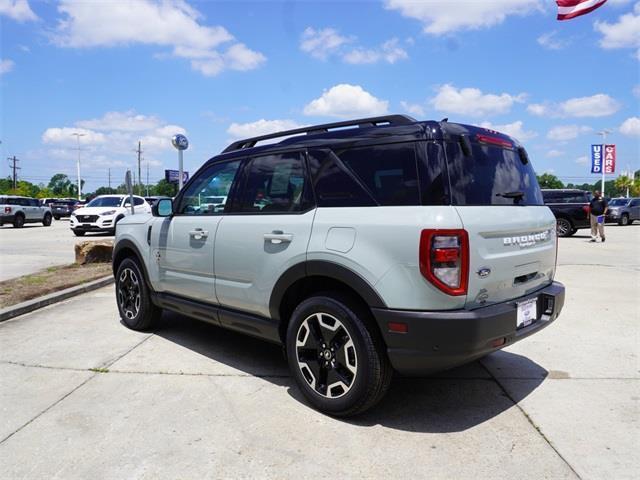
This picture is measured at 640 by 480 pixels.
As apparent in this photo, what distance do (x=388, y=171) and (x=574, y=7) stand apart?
1163cm

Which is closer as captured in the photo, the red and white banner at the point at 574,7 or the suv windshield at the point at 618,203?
the red and white banner at the point at 574,7

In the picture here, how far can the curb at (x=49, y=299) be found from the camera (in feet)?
19.5

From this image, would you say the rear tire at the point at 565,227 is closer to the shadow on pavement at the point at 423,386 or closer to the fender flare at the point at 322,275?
the shadow on pavement at the point at 423,386

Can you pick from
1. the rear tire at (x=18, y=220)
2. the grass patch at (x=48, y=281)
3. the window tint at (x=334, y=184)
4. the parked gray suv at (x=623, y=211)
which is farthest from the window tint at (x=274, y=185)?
the parked gray suv at (x=623, y=211)

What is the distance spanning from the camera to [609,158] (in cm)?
4053

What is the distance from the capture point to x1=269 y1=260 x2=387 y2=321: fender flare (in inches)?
116

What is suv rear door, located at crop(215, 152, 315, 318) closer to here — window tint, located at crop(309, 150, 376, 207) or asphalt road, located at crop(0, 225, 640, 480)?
window tint, located at crop(309, 150, 376, 207)

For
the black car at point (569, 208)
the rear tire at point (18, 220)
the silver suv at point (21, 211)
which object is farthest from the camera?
the rear tire at point (18, 220)

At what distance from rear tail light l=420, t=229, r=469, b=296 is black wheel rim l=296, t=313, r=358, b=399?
0.71m

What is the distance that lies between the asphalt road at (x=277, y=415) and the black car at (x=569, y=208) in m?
14.8

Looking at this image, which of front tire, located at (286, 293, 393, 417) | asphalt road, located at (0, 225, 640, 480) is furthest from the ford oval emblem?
asphalt road, located at (0, 225, 640, 480)

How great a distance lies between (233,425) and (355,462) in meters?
0.89

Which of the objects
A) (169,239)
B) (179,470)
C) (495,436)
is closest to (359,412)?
(495,436)

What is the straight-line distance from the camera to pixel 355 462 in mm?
2705
